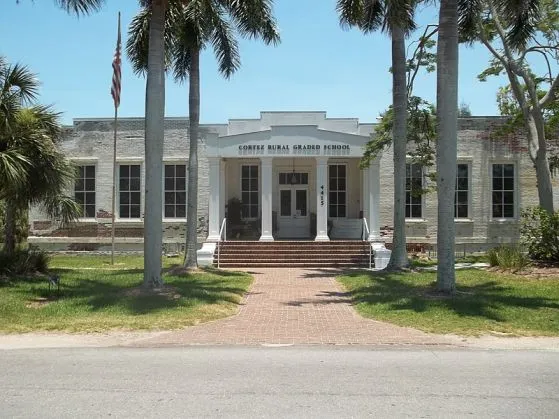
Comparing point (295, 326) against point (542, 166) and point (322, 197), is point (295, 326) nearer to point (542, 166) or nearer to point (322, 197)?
point (322, 197)

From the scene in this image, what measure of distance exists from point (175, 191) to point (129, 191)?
2.06 metres

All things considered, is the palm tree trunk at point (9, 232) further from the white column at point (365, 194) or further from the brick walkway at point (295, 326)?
the white column at point (365, 194)

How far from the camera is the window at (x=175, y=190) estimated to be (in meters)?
26.1

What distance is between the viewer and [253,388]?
6426 millimetres

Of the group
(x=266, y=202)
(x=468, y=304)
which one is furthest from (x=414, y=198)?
(x=468, y=304)

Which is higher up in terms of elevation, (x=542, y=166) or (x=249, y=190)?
(x=542, y=166)

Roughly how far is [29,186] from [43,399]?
36.3ft

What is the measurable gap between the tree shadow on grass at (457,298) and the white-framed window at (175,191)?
1260 centimetres

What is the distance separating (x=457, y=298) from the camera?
41.7ft

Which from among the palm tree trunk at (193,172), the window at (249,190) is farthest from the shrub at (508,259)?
the window at (249,190)

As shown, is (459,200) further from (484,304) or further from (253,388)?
(253,388)

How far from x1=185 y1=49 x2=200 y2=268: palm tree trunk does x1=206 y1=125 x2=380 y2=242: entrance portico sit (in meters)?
4.18

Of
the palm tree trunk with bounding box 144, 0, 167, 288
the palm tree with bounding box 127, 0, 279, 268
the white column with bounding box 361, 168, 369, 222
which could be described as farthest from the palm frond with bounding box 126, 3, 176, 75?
the white column with bounding box 361, 168, 369, 222

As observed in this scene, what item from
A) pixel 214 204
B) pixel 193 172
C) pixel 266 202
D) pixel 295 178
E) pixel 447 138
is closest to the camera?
pixel 447 138
